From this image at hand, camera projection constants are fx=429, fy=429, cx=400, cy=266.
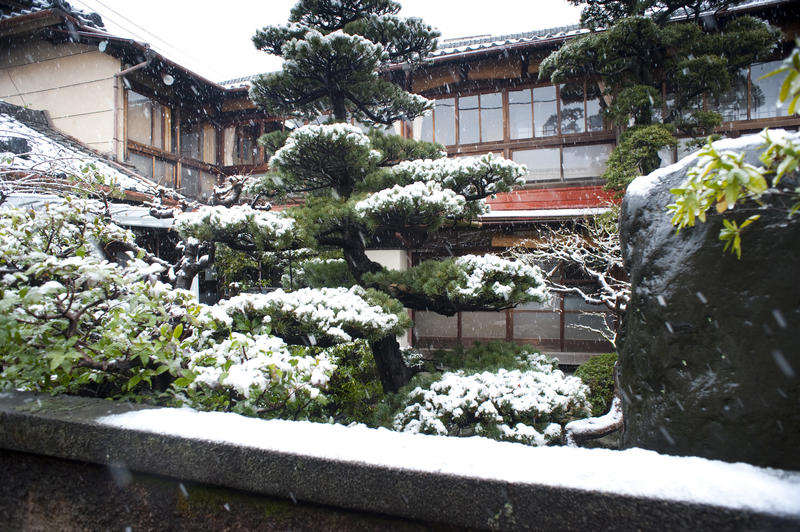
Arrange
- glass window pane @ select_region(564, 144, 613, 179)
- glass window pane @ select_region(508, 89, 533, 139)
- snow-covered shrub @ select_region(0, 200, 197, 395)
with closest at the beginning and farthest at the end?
snow-covered shrub @ select_region(0, 200, 197, 395), glass window pane @ select_region(564, 144, 613, 179), glass window pane @ select_region(508, 89, 533, 139)

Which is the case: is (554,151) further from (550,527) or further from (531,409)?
(550,527)

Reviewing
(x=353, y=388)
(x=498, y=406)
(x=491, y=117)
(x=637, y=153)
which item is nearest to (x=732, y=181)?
(x=498, y=406)

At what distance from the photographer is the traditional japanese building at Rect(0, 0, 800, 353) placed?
28.3 feet

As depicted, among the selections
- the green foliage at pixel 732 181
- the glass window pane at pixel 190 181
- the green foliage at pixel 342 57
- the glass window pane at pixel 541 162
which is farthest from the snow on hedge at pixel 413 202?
the glass window pane at pixel 190 181

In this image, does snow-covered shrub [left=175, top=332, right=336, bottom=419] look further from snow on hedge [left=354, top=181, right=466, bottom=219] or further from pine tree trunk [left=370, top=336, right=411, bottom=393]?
pine tree trunk [left=370, top=336, right=411, bottom=393]

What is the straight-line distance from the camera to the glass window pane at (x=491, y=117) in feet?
32.7

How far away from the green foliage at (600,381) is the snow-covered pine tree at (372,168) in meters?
2.51

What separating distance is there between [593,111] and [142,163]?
36.0ft

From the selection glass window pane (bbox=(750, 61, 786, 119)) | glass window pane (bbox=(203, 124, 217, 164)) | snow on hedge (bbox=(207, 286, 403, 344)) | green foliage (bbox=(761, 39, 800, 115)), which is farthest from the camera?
glass window pane (bbox=(203, 124, 217, 164))

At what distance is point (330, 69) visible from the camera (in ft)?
15.9

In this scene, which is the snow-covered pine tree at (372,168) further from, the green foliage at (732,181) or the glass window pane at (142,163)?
the glass window pane at (142,163)

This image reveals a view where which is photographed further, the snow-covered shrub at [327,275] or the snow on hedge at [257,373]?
the snow-covered shrub at [327,275]

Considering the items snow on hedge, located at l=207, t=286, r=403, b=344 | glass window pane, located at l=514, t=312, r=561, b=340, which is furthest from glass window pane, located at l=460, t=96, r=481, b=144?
snow on hedge, located at l=207, t=286, r=403, b=344

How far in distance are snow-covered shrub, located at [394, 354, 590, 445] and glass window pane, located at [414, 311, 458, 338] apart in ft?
17.5
